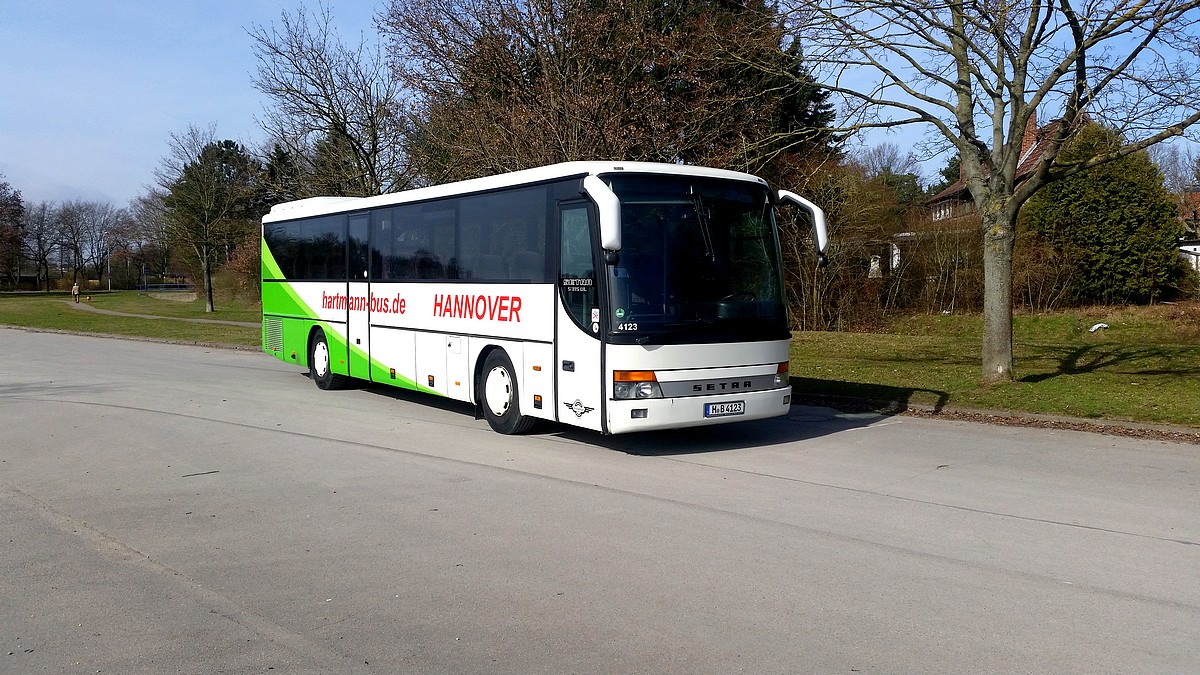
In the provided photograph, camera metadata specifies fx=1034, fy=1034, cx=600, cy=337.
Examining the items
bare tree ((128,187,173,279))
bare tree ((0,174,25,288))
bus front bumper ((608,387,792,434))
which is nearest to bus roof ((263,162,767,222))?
bus front bumper ((608,387,792,434))

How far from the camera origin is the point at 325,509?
8117 millimetres

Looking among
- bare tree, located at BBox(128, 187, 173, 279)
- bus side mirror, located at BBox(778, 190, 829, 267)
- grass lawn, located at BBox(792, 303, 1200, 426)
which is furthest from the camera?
bare tree, located at BBox(128, 187, 173, 279)

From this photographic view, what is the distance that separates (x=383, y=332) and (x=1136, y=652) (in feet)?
38.8

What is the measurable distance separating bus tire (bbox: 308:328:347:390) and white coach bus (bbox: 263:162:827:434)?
353cm

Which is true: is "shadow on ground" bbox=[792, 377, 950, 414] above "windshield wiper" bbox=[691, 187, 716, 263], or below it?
below

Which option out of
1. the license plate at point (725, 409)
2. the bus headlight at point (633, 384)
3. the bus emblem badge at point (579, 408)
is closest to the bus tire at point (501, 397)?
the bus emblem badge at point (579, 408)

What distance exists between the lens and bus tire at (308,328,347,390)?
667 inches

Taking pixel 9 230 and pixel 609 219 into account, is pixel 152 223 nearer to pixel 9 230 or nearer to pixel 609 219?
pixel 9 230

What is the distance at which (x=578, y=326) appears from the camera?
10.7 m

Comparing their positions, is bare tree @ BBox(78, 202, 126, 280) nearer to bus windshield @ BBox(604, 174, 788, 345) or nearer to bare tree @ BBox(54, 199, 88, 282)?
bare tree @ BBox(54, 199, 88, 282)

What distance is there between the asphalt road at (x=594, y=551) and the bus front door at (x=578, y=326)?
523 millimetres

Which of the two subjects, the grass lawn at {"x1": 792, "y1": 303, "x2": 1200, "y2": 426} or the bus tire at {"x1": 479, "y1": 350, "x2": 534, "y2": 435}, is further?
the grass lawn at {"x1": 792, "y1": 303, "x2": 1200, "y2": 426}

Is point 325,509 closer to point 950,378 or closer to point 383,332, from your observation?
point 383,332

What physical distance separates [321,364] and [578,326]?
7.92 meters
